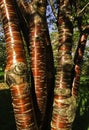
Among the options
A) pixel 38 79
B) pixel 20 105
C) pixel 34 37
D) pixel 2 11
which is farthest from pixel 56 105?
pixel 2 11

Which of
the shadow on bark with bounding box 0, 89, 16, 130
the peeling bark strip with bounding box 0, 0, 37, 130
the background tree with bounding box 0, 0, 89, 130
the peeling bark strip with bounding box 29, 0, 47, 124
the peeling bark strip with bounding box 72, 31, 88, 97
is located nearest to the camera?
the peeling bark strip with bounding box 0, 0, 37, 130

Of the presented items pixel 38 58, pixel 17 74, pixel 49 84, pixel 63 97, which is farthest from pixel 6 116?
pixel 17 74

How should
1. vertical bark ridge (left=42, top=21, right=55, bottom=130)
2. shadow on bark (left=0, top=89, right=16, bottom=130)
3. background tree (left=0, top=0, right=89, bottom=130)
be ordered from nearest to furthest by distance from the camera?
background tree (left=0, top=0, right=89, bottom=130) → vertical bark ridge (left=42, top=21, right=55, bottom=130) → shadow on bark (left=0, top=89, right=16, bottom=130)

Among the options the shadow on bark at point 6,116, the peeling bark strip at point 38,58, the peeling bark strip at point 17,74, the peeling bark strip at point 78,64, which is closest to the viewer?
the peeling bark strip at point 17,74

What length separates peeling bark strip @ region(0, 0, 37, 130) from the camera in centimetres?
566

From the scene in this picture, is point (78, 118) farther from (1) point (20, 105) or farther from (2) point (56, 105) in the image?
(1) point (20, 105)

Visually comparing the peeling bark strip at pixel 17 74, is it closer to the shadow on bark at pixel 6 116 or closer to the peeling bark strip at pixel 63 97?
the peeling bark strip at pixel 63 97

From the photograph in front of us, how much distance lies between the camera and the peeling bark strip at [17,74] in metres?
5.66

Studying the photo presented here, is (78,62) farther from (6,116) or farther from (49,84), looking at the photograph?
(6,116)


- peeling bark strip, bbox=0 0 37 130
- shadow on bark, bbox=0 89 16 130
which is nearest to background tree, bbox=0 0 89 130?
peeling bark strip, bbox=0 0 37 130

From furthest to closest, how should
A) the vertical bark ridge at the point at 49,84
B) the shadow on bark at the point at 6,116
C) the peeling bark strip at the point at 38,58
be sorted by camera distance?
the shadow on bark at the point at 6,116
the vertical bark ridge at the point at 49,84
the peeling bark strip at the point at 38,58

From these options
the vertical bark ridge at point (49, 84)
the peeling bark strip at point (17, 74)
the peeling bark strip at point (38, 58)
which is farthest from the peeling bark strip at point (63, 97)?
the peeling bark strip at point (17, 74)

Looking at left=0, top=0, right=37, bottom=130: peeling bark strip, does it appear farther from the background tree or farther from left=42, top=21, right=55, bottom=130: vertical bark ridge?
left=42, top=21, right=55, bottom=130: vertical bark ridge

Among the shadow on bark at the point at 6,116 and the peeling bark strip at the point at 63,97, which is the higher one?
the peeling bark strip at the point at 63,97
